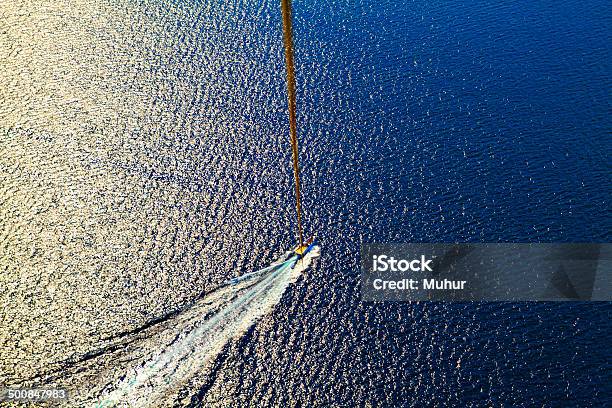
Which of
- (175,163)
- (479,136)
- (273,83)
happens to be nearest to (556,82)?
(479,136)

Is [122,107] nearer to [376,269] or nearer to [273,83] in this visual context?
[273,83]

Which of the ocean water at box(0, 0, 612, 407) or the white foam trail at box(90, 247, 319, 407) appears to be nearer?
the white foam trail at box(90, 247, 319, 407)

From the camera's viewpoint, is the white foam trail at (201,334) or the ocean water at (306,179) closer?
the white foam trail at (201,334)

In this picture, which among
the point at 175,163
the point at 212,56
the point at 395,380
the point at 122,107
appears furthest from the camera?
the point at 212,56

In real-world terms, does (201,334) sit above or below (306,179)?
below
